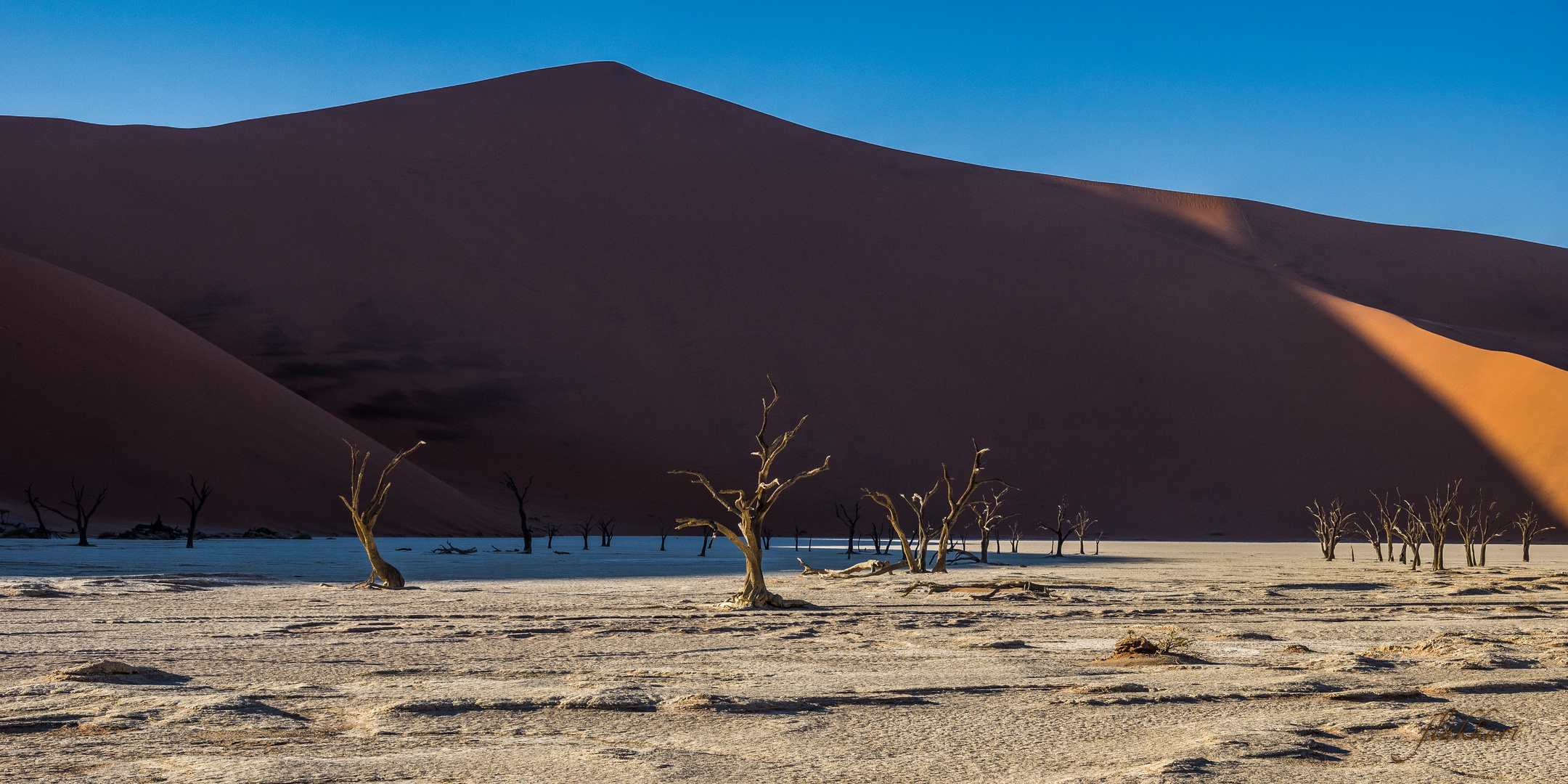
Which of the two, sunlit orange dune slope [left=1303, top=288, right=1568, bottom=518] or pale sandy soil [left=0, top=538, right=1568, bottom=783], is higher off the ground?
sunlit orange dune slope [left=1303, top=288, right=1568, bottom=518]

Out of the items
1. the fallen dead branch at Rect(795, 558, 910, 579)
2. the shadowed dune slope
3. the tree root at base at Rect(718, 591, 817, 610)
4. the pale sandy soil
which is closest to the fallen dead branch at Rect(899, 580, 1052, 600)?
the pale sandy soil

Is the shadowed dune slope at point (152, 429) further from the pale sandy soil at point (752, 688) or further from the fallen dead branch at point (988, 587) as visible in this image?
the fallen dead branch at point (988, 587)

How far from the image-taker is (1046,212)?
68.7 m

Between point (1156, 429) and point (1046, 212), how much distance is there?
18904 millimetres

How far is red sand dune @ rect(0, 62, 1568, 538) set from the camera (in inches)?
2016

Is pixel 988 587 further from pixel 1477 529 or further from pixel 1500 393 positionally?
pixel 1500 393

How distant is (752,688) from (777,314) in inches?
2085

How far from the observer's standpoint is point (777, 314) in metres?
59.1

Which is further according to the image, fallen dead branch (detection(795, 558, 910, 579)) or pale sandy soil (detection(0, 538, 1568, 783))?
fallen dead branch (detection(795, 558, 910, 579))

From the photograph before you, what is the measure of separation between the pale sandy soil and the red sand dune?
123ft

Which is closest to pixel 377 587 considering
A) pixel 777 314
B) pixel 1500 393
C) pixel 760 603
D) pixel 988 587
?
pixel 760 603

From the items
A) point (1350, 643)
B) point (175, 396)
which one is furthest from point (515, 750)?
point (175, 396)

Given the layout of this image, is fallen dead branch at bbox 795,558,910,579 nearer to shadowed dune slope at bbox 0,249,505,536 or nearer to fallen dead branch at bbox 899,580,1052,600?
fallen dead branch at bbox 899,580,1052,600

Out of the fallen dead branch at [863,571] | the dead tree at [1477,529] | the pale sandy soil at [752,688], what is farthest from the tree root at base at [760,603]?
the dead tree at [1477,529]
